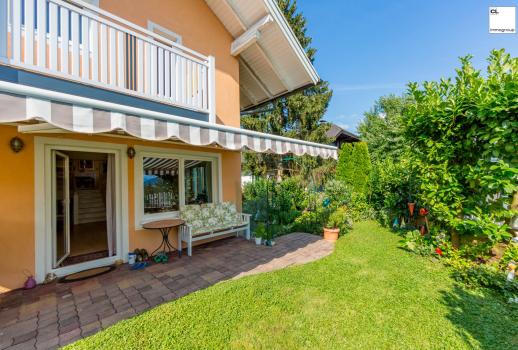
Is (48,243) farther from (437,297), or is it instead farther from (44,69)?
(437,297)

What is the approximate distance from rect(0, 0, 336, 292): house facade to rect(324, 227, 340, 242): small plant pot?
4.11 meters

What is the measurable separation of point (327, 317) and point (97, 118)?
23.8ft

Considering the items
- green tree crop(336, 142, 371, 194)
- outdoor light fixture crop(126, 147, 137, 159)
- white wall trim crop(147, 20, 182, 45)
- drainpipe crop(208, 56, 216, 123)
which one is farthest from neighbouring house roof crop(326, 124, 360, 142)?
outdoor light fixture crop(126, 147, 137, 159)

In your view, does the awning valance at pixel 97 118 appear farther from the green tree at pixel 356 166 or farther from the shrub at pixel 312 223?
the green tree at pixel 356 166

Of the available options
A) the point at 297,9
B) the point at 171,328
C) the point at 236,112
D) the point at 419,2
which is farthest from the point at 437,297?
the point at 297,9

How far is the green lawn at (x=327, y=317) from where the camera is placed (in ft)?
16.6

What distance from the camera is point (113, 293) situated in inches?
279

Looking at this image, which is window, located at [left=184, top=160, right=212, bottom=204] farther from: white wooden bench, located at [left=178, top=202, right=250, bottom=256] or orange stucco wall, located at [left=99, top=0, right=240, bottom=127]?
orange stucco wall, located at [left=99, top=0, right=240, bottom=127]

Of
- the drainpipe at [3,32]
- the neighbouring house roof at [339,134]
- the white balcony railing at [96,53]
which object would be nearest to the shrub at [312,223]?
the white balcony railing at [96,53]

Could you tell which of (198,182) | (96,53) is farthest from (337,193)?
(96,53)

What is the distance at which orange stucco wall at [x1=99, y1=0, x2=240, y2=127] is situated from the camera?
33.4ft

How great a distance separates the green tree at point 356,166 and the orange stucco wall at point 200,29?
13.5 metres

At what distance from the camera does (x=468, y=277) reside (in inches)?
299

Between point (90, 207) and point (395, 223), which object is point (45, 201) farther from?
point (395, 223)
